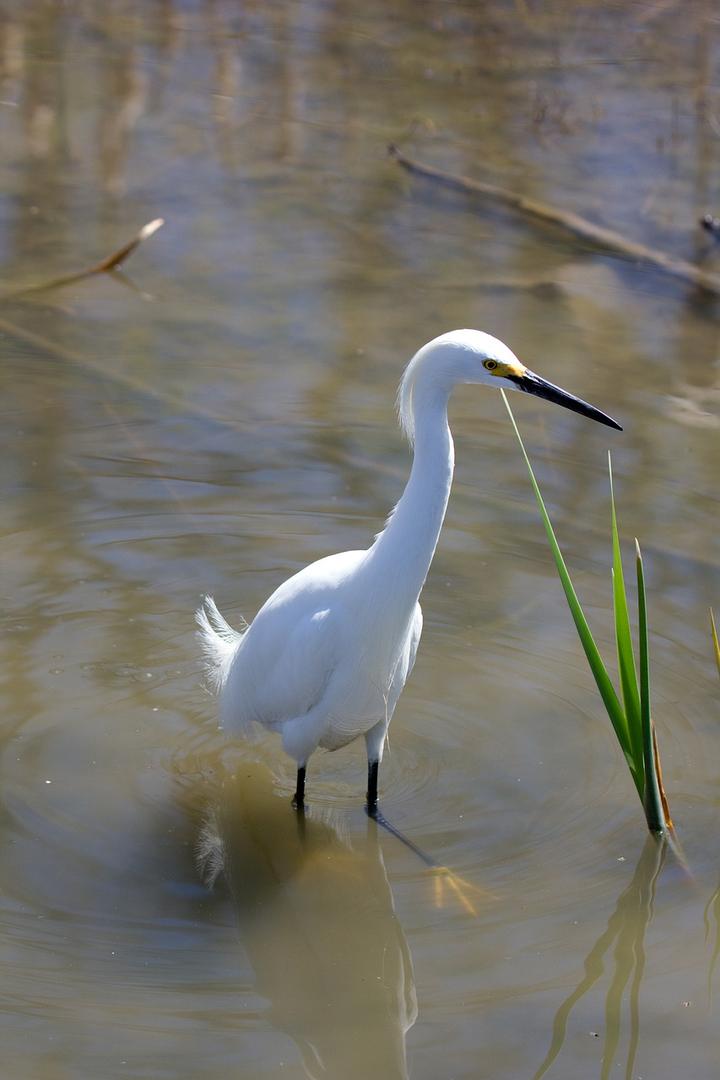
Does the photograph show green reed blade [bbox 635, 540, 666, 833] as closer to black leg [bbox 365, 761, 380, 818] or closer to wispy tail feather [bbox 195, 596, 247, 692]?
black leg [bbox 365, 761, 380, 818]

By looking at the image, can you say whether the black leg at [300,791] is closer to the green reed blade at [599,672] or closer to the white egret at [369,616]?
the white egret at [369,616]

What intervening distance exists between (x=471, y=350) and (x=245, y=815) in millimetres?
1365

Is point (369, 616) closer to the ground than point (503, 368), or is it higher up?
closer to the ground

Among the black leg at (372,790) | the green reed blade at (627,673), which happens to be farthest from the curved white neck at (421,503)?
the black leg at (372,790)

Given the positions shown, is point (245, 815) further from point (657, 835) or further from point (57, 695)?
point (657, 835)

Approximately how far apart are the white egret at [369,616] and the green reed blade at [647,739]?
0.40m

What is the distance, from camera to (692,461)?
5.34 m

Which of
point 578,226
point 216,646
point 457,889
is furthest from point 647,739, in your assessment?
point 578,226

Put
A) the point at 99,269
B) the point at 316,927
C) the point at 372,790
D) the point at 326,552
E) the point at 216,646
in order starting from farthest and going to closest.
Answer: the point at 99,269 → the point at 326,552 → the point at 216,646 → the point at 372,790 → the point at 316,927

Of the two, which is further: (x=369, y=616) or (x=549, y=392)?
(x=369, y=616)

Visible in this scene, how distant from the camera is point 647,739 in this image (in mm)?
3053

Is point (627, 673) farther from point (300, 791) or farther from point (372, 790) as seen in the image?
point (300, 791)

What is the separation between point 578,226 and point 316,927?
5.29 metres

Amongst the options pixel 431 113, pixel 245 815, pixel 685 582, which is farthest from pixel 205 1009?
pixel 431 113
